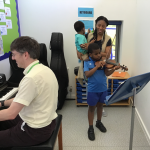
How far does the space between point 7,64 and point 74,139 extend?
55.3 inches

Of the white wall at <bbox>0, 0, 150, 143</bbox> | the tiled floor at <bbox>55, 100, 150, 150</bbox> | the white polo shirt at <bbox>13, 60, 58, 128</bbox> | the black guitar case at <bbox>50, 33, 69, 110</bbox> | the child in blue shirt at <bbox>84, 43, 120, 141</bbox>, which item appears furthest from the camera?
the white wall at <bbox>0, 0, 150, 143</bbox>

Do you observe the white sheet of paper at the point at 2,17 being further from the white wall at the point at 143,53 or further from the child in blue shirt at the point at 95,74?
the white wall at the point at 143,53

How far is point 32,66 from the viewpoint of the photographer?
113cm

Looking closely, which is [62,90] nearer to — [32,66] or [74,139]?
[74,139]

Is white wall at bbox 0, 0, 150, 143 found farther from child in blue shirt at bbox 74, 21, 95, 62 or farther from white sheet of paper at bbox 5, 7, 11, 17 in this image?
child in blue shirt at bbox 74, 21, 95, 62

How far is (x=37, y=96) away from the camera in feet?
3.60

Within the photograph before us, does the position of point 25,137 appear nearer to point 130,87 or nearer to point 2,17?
point 130,87

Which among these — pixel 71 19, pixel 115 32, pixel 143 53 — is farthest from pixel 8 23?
pixel 143 53

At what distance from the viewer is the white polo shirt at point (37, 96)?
1033 millimetres

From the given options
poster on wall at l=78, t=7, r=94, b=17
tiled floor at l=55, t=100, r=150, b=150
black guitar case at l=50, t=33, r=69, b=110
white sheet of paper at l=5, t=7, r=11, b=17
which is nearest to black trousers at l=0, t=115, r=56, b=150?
tiled floor at l=55, t=100, r=150, b=150

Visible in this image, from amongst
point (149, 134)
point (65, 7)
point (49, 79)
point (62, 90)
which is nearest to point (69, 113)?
point (62, 90)

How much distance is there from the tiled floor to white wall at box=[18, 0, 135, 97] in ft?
3.56

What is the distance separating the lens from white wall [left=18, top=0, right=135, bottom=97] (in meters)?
2.60

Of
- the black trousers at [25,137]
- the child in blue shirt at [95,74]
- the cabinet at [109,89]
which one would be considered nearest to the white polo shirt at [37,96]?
the black trousers at [25,137]
